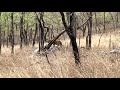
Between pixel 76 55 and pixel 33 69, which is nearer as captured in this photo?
pixel 33 69

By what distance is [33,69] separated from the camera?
5.30m

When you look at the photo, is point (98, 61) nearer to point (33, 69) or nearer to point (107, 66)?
point (107, 66)
